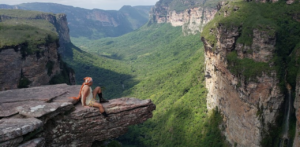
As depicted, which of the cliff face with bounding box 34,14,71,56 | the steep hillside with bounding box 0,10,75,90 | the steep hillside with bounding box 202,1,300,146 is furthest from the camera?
the cliff face with bounding box 34,14,71,56

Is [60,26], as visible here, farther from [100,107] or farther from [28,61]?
[100,107]

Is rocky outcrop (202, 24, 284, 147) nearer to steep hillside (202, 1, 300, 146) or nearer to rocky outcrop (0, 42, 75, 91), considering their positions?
steep hillside (202, 1, 300, 146)

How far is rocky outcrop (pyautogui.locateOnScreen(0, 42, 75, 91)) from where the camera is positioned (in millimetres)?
25922

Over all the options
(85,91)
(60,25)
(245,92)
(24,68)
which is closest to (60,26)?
(60,25)

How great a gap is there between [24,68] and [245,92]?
25558 mm

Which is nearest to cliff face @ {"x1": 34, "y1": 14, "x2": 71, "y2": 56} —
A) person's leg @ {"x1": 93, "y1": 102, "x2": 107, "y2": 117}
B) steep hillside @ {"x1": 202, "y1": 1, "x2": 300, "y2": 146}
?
steep hillside @ {"x1": 202, "y1": 1, "x2": 300, "y2": 146}

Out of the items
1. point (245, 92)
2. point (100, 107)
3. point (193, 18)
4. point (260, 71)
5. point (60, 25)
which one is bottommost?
point (245, 92)

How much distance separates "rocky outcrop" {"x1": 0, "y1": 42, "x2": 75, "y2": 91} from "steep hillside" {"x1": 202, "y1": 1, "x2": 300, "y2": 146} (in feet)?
74.7

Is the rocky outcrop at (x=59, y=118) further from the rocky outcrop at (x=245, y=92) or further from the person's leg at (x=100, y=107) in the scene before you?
the rocky outcrop at (x=245, y=92)

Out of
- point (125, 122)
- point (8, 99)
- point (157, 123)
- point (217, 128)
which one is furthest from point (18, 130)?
point (157, 123)

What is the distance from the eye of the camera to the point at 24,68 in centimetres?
2777

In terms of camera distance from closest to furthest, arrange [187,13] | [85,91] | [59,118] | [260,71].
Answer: [59,118], [85,91], [260,71], [187,13]

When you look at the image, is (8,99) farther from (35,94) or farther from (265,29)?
(265,29)

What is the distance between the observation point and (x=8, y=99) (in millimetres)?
10250
